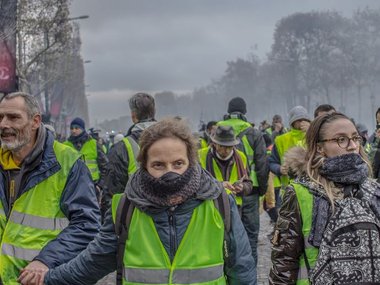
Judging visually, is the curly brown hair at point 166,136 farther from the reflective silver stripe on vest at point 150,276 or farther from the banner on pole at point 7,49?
the banner on pole at point 7,49

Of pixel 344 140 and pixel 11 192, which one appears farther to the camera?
pixel 11 192

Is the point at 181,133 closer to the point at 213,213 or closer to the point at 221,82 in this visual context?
the point at 213,213

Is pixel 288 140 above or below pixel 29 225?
above

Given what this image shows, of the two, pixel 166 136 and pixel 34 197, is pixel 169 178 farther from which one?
pixel 34 197

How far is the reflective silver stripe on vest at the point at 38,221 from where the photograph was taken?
3.48 meters

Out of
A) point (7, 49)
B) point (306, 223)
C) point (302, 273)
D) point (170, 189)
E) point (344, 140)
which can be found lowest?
point (302, 273)

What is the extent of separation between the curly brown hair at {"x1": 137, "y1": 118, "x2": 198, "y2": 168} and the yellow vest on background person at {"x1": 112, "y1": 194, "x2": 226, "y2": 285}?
225 mm

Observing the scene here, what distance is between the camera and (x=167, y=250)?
273cm

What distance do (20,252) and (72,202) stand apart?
37 cm

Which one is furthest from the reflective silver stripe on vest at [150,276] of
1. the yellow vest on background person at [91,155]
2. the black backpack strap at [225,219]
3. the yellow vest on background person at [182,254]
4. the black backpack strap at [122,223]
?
the yellow vest on background person at [91,155]

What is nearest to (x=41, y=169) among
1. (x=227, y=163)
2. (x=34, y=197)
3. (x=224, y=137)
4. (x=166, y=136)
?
(x=34, y=197)

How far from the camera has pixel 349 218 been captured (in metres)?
2.76

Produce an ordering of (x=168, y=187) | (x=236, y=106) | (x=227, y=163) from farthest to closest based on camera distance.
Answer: (x=236, y=106), (x=227, y=163), (x=168, y=187)

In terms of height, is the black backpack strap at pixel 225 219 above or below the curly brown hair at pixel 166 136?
below
